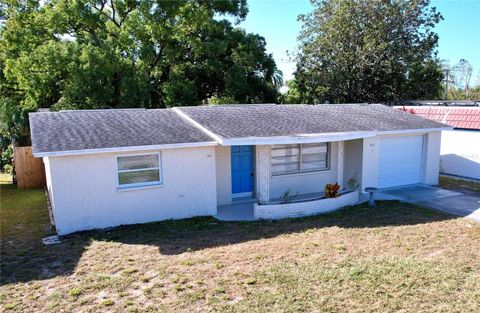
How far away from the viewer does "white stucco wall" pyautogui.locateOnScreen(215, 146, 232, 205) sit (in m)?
14.5

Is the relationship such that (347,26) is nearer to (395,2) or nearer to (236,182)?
(395,2)

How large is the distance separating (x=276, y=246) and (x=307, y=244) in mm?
846

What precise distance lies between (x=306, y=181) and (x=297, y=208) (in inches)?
112

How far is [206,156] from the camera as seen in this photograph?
518 inches

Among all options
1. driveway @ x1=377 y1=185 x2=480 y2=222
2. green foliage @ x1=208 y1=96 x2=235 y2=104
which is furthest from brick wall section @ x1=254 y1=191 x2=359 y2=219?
green foliage @ x1=208 y1=96 x2=235 y2=104

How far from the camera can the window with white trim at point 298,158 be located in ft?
50.5

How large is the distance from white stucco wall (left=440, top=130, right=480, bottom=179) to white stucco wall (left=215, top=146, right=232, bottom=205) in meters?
12.6

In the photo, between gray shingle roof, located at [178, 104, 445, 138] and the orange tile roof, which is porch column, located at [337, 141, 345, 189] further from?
the orange tile roof

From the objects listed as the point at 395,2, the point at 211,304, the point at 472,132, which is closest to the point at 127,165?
the point at 211,304

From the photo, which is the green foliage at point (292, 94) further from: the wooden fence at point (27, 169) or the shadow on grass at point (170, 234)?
the shadow on grass at point (170, 234)

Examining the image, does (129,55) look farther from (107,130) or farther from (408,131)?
(408,131)

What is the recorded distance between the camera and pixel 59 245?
10789mm

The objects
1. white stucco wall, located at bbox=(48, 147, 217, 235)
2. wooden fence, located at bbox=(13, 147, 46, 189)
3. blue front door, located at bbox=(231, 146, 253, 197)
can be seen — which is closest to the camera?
white stucco wall, located at bbox=(48, 147, 217, 235)

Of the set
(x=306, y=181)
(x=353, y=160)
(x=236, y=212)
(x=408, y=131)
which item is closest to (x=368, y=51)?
(x=408, y=131)
